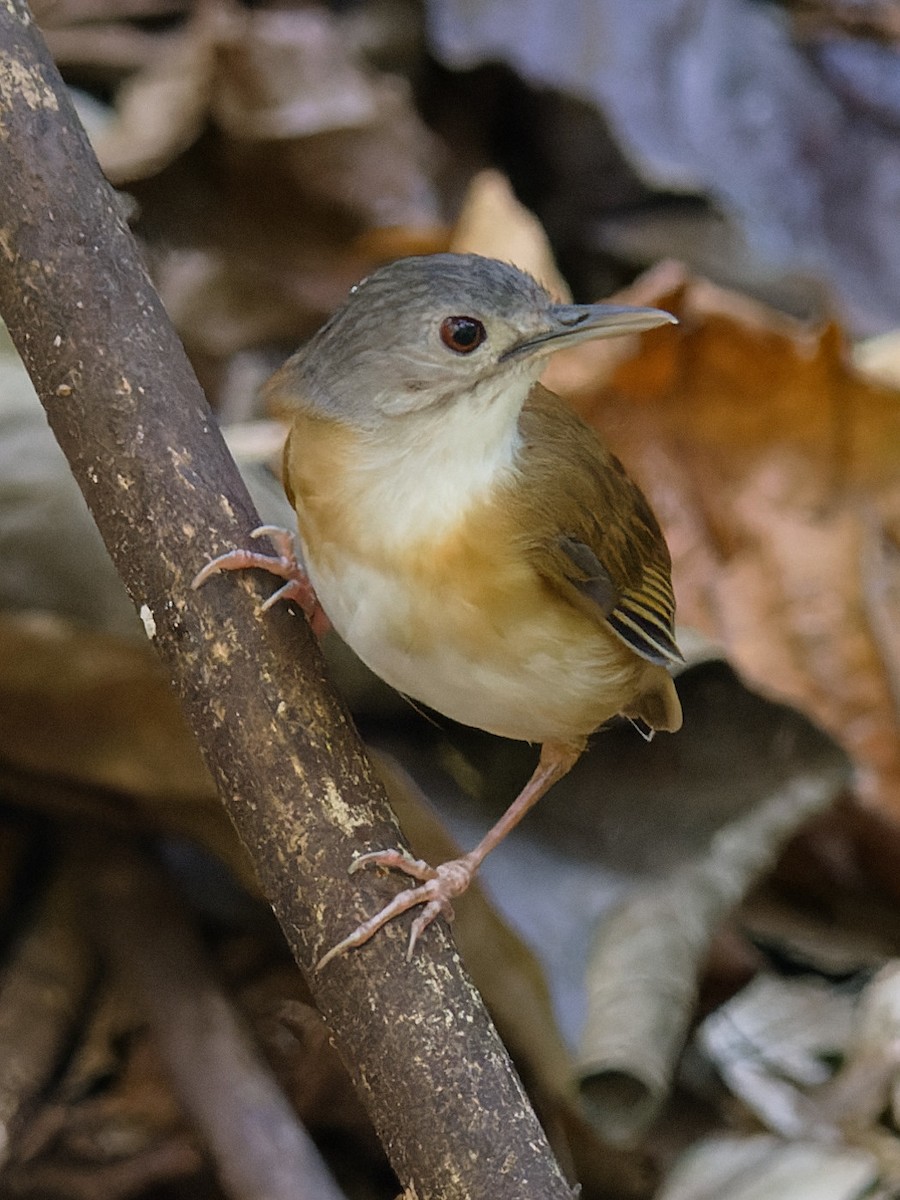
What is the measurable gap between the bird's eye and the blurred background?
45 centimetres

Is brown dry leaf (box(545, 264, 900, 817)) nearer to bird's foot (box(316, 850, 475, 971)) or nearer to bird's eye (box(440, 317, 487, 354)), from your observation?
bird's eye (box(440, 317, 487, 354))

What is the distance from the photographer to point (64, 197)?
1648 mm

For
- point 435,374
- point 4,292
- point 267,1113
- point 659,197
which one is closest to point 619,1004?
point 267,1113

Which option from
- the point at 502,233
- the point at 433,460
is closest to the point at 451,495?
the point at 433,460

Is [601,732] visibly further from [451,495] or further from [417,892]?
[417,892]

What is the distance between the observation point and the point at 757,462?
11.1 feet

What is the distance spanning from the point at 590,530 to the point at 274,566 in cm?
51

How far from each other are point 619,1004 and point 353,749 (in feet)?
2.72

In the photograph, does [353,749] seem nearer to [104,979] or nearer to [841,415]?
[104,979]

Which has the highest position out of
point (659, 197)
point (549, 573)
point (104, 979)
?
point (549, 573)

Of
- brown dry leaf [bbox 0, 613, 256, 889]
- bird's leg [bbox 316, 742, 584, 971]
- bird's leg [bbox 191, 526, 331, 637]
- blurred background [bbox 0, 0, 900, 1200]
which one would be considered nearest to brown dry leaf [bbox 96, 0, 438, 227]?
blurred background [bbox 0, 0, 900, 1200]

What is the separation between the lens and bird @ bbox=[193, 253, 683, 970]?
1.86 metres

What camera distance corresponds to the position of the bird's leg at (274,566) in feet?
5.37

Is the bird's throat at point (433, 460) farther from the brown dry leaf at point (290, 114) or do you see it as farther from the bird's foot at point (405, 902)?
the brown dry leaf at point (290, 114)
